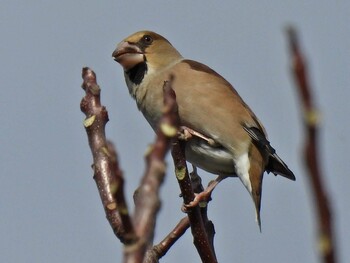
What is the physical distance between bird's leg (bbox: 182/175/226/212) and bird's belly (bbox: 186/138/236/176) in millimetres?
105

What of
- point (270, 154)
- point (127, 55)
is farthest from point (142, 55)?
point (270, 154)

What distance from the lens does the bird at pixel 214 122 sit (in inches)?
215

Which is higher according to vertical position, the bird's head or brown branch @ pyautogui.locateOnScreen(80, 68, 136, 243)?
the bird's head

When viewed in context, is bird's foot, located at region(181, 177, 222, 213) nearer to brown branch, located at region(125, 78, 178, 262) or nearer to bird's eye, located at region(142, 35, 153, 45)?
bird's eye, located at region(142, 35, 153, 45)

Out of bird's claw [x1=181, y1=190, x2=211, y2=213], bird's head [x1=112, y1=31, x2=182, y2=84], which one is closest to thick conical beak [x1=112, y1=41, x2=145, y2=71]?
bird's head [x1=112, y1=31, x2=182, y2=84]

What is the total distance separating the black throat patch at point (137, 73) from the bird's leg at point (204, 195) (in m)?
1.27

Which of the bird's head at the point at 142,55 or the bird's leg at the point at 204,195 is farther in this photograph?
the bird's head at the point at 142,55

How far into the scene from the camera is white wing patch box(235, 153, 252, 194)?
5.34m

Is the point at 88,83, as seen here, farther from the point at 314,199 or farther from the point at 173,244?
the point at 314,199

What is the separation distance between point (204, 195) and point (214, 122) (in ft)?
5.15

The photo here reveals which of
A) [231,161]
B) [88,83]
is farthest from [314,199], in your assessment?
[231,161]

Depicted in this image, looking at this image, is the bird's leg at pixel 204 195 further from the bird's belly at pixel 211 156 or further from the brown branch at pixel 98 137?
the brown branch at pixel 98 137

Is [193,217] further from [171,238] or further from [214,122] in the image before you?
[214,122]

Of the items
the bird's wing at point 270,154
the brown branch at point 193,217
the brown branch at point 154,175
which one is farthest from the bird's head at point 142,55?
the brown branch at point 154,175
